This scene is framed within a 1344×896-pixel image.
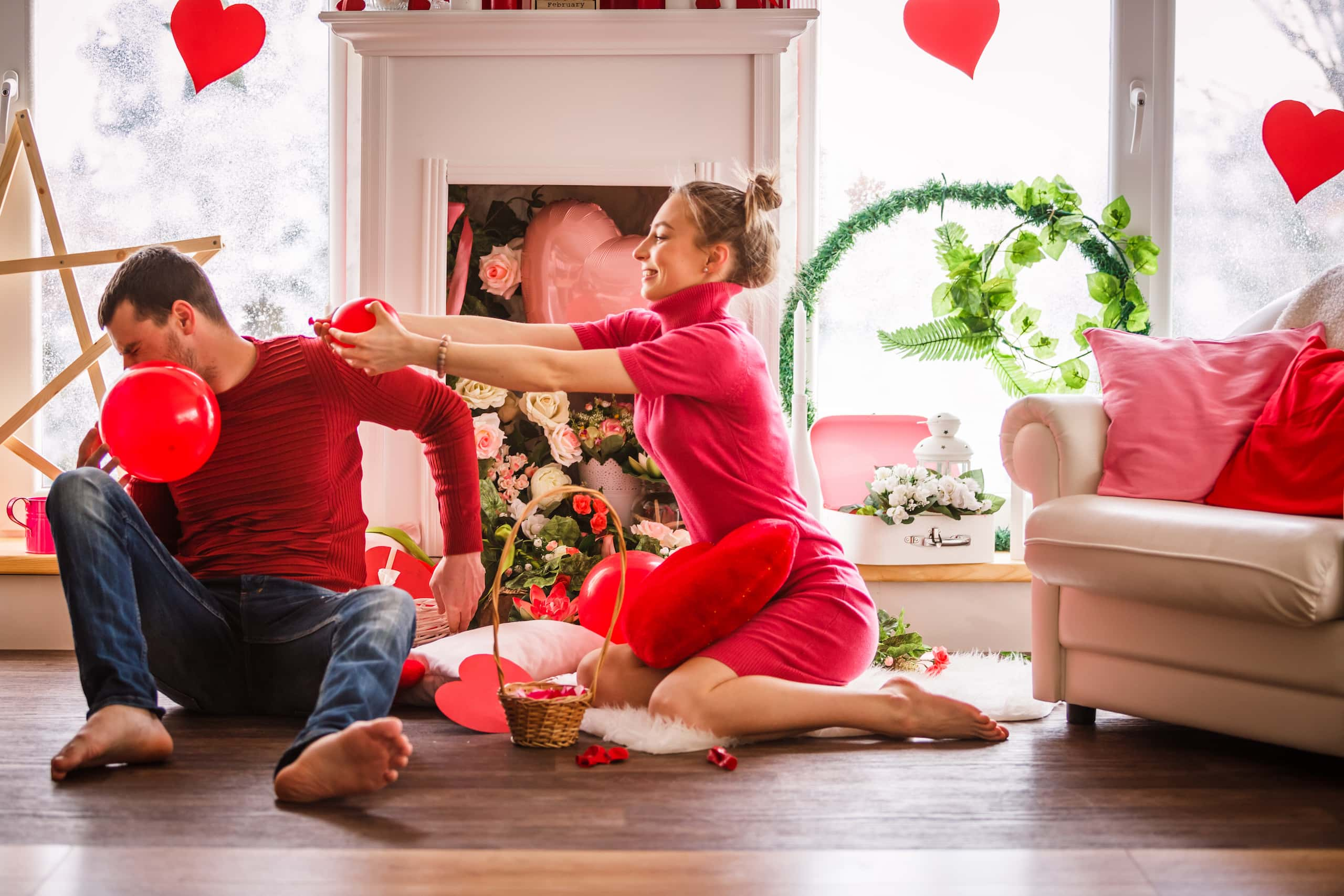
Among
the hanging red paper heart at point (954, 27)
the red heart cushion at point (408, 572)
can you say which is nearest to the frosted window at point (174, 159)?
the red heart cushion at point (408, 572)

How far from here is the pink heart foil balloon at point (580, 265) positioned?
2.87 meters

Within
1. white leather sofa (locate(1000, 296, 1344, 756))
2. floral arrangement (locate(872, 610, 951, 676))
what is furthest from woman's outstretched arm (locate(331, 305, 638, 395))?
floral arrangement (locate(872, 610, 951, 676))

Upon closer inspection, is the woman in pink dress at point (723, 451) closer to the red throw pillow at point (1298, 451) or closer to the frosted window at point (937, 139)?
the red throw pillow at point (1298, 451)

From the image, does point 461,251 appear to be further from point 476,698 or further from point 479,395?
point 476,698

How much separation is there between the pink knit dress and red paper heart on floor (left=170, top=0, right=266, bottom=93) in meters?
1.92

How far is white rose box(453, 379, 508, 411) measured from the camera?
111 inches

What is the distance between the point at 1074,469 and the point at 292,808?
1553 millimetres

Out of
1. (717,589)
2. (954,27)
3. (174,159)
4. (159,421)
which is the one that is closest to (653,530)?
(717,589)

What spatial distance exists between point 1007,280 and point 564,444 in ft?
4.35

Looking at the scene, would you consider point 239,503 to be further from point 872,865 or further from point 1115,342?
point 1115,342

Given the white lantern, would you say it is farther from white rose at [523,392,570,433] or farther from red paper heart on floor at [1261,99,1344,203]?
red paper heart on floor at [1261,99,1344,203]

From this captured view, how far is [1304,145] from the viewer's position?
125 inches

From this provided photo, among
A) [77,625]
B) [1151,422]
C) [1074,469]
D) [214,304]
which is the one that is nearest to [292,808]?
[77,625]

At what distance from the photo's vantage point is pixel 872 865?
1.31 m
